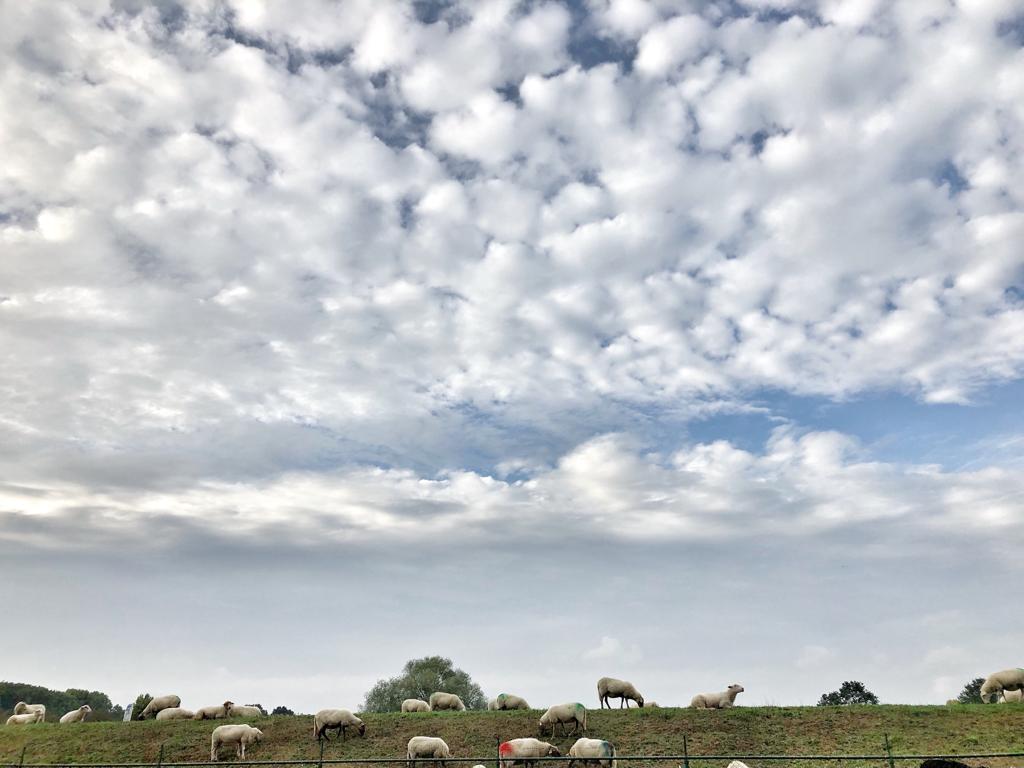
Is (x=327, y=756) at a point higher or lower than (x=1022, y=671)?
lower

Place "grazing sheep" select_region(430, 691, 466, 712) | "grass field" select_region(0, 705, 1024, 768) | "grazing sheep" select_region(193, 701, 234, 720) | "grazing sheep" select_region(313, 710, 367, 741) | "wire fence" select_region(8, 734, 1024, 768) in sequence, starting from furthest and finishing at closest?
"grazing sheep" select_region(430, 691, 466, 712), "grazing sheep" select_region(193, 701, 234, 720), "grazing sheep" select_region(313, 710, 367, 741), "grass field" select_region(0, 705, 1024, 768), "wire fence" select_region(8, 734, 1024, 768)

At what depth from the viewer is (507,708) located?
43344 millimetres

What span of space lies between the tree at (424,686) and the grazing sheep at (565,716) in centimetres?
5373

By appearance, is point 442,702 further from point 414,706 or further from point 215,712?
A: point 215,712

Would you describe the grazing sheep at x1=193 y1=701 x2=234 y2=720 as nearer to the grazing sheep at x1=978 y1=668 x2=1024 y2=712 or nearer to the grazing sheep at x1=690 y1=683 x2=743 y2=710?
the grazing sheep at x1=690 y1=683 x2=743 y2=710

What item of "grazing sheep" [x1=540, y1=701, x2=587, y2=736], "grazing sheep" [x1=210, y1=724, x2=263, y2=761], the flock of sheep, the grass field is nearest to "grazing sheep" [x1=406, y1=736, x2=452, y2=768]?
the flock of sheep

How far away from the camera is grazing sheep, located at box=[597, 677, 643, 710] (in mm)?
40375

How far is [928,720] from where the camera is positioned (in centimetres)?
3225

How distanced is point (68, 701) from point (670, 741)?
141 metres

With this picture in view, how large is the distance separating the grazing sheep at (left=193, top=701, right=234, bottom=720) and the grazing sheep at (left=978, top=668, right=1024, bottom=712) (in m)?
43.1

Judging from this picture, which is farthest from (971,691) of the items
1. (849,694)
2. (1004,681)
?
(1004,681)

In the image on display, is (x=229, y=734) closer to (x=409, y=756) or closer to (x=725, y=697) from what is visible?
(x=409, y=756)

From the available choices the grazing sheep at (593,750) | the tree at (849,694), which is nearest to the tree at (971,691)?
the tree at (849,694)

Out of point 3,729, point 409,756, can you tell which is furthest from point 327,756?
point 3,729
